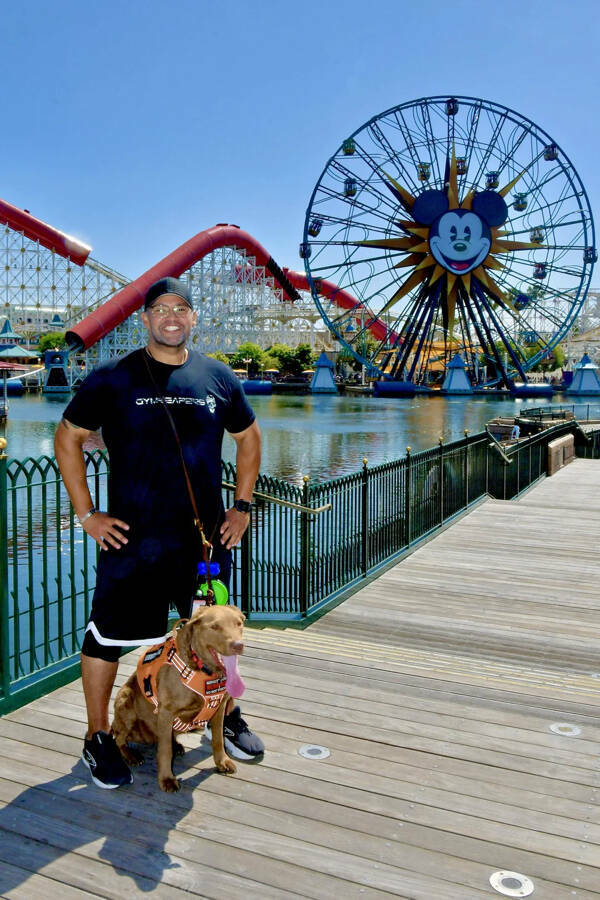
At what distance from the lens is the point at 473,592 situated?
7.20 m

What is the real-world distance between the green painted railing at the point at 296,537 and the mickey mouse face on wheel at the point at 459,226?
1527 inches

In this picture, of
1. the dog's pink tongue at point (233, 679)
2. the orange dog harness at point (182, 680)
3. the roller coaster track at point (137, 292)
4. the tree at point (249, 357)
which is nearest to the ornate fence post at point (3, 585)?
the orange dog harness at point (182, 680)

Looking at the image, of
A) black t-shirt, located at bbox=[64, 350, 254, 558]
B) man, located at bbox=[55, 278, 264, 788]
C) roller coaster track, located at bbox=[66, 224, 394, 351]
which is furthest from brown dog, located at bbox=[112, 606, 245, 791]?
roller coaster track, located at bbox=[66, 224, 394, 351]

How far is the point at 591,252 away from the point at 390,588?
1800 inches

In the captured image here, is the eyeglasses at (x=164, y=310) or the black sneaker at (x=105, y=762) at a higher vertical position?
the eyeglasses at (x=164, y=310)

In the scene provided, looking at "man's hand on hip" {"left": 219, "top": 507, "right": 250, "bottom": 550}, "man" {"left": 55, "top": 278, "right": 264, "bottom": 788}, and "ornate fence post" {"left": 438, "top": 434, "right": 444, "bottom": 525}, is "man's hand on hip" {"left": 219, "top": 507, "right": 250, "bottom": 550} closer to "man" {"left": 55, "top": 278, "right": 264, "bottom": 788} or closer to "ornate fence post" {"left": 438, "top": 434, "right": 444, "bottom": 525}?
"man" {"left": 55, "top": 278, "right": 264, "bottom": 788}

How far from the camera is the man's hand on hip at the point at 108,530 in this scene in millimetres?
2922

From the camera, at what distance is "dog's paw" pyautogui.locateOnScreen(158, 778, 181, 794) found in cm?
286

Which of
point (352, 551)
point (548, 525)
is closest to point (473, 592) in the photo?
point (352, 551)

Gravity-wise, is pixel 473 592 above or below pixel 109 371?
below

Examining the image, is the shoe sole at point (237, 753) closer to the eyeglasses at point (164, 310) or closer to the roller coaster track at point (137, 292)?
the eyeglasses at point (164, 310)

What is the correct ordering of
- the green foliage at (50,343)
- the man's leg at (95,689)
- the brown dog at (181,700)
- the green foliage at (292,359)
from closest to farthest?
1. the brown dog at (181,700)
2. the man's leg at (95,689)
3. the green foliage at (292,359)
4. the green foliage at (50,343)

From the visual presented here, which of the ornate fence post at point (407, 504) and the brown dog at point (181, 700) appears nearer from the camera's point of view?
the brown dog at point (181, 700)

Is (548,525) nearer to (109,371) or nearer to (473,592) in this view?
(473,592)
